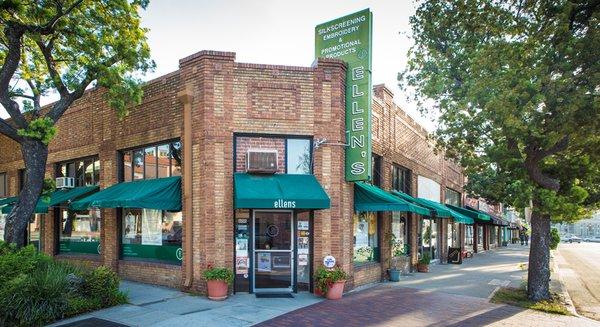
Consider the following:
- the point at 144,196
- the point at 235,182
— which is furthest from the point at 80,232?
the point at 235,182

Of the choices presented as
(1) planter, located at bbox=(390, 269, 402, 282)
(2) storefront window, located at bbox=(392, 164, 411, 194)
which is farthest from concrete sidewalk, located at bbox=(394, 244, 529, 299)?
(2) storefront window, located at bbox=(392, 164, 411, 194)

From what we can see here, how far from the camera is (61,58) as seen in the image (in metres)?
12.6

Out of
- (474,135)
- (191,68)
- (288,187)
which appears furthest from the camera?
(474,135)

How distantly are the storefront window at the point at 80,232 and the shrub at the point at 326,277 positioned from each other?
302 inches

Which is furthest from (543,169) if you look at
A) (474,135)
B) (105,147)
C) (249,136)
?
(105,147)

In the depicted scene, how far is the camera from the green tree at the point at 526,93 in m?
10.1

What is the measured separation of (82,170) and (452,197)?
21.4 metres

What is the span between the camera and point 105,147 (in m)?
14.3

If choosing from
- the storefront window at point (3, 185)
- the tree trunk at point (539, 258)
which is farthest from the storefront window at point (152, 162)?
the tree trunk at point (539, 258)

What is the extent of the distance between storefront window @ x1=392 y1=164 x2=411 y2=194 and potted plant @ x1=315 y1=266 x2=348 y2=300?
6.39m

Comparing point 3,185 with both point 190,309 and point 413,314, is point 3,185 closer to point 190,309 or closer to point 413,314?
point 190,309

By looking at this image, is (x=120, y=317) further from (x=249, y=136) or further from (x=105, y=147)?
(x=105, y=147)

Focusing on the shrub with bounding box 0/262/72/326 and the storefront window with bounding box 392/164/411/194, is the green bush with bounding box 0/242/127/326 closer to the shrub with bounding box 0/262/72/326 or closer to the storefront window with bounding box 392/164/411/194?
the shrub with bounding box 0/262/72/326

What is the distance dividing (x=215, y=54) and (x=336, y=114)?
3489mm
